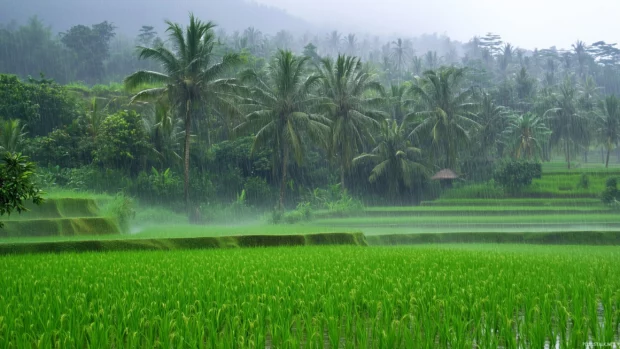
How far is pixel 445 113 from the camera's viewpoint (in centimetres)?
3484

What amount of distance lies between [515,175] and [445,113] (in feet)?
18.0

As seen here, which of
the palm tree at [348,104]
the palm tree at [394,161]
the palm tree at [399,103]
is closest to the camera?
the palm tree at [348,104]

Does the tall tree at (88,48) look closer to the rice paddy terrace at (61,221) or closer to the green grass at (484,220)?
the green grass at (484,220)

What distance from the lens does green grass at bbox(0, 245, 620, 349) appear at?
11.9 feet

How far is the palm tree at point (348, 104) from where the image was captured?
30156 mm

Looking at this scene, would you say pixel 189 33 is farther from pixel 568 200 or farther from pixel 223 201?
pixel 568 200

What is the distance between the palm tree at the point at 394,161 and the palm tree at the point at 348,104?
96.3 inches

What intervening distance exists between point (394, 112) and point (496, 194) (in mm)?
9346

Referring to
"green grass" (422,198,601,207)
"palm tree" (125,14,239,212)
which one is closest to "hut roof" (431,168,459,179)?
"green grass" (422,198,601,207)

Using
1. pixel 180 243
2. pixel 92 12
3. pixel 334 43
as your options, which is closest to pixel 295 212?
pixel 180 243

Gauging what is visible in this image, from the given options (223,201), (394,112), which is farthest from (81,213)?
(394,112)

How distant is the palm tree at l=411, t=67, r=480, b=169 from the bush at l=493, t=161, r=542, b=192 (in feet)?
9.33

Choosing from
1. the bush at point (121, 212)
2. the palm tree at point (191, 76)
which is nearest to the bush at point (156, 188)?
the palm tree at point (191, 76)

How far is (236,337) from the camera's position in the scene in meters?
3.85
